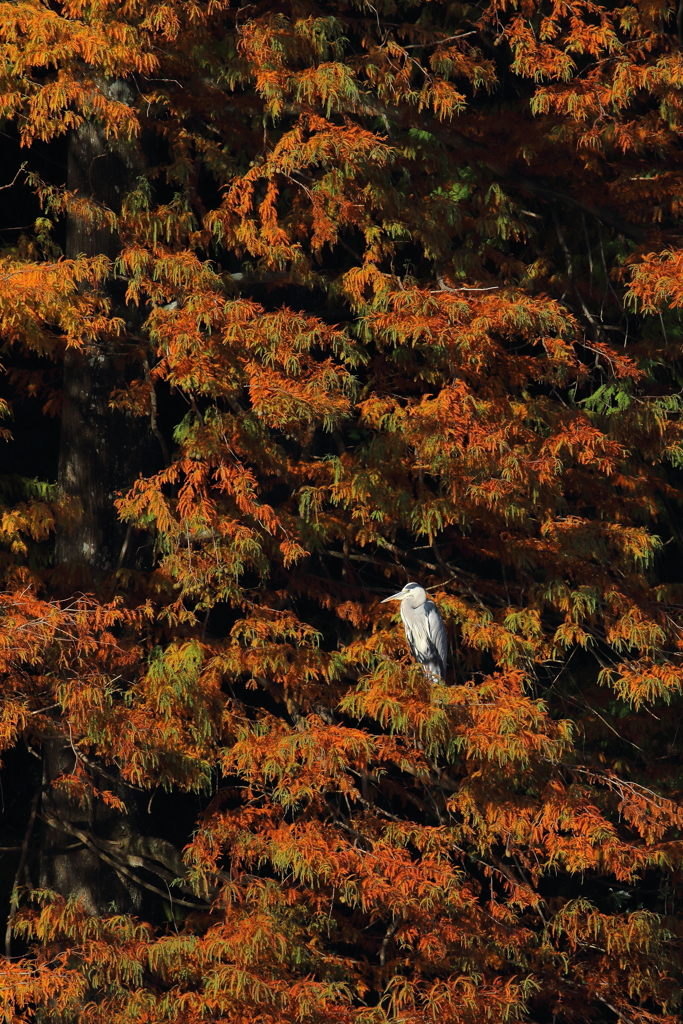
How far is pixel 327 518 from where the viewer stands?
6.66 meters

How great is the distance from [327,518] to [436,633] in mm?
841

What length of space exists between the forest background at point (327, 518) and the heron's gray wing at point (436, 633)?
0.65 ft

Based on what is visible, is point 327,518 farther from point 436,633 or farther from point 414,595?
point 436,633

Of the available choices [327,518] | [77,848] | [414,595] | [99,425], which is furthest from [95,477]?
[77,848]

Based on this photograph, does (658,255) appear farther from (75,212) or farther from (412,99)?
(75,212)

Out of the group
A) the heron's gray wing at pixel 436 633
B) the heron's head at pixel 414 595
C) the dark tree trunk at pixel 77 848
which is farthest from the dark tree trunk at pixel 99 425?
the heron's gray wing at pixel 436 633

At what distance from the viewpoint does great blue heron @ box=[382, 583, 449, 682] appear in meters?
6.46

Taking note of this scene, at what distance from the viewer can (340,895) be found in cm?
646

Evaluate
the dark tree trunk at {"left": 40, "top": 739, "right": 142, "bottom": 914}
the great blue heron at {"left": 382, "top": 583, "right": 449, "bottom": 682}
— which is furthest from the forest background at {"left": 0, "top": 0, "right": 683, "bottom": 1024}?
the great blue heron at {"left": 382, "top": 583, "right": 449, "bottom": 682}

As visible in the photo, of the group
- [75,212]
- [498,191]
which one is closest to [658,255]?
[498,191]

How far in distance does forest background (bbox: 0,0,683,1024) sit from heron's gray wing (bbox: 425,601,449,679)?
0.20 m

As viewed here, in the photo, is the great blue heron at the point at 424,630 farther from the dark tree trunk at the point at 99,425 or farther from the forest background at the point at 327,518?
the dark tree trunk at the point at 99,425

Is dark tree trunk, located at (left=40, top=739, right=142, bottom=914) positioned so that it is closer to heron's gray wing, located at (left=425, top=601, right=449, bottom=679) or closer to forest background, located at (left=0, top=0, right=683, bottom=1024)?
forest background, located at (left=0, top=0, right=683, bottom=1024)

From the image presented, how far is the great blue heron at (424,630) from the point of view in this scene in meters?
6.46
